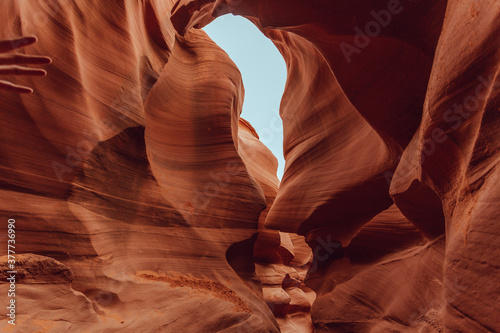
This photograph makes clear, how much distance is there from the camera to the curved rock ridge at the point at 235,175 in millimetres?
2725

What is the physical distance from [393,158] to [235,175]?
11.5 ft

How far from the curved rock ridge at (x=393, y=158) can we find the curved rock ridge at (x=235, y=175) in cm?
2

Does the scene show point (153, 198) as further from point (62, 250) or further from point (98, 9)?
point (98, 9)

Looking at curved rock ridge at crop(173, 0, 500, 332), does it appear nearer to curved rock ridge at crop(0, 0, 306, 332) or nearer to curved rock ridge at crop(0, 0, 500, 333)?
curved rock ridge at crop(0, 0, 500, 333)

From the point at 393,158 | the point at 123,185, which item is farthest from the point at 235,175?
the point at 393,158

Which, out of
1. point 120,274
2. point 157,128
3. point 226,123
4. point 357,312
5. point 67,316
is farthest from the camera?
point 226,123

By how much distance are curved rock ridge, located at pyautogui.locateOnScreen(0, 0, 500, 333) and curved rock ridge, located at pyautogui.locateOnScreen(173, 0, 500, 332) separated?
2 cm

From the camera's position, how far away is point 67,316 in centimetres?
332

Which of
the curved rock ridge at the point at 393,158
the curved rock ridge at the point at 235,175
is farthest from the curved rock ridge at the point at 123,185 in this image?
the curved rock ridge at the point at 393,158

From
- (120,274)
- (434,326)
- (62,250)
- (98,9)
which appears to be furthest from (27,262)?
(434,326)

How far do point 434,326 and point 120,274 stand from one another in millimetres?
4221

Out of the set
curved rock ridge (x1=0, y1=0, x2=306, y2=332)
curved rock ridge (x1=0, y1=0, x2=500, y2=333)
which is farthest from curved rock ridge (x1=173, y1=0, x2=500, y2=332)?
curved rock ridge (x1=0, y1=0, x2=306, y2=332)

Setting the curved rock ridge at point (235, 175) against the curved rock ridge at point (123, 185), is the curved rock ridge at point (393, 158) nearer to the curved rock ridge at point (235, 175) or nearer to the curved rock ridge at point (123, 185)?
the curved rock ridge at point (235, 175)

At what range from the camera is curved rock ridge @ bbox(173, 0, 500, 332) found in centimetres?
243
